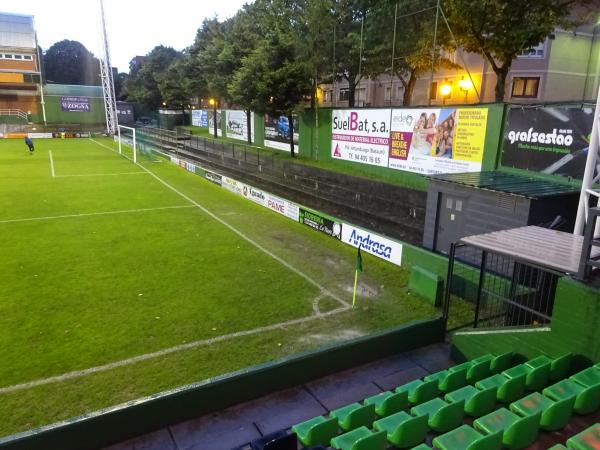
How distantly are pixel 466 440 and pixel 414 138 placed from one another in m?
19.4

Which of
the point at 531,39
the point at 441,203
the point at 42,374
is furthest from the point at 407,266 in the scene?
the point at 531,39

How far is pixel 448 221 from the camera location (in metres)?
14.2

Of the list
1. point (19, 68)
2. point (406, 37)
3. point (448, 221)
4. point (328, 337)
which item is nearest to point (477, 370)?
point (328, 337)

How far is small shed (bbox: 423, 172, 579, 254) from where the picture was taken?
12172 mm

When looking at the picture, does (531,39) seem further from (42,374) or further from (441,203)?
(42,374)

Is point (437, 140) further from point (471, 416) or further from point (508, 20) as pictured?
point (471, 416)

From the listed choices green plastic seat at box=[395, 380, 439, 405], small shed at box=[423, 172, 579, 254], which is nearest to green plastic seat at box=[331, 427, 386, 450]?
green plastic seat at box=[395, 380, 439, 405]

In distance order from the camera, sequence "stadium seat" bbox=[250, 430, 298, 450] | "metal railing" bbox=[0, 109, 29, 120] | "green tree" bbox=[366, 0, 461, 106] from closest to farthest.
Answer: "stadium seat" bbox=[250, 430, 298, 450] < "green tree" bbox=[366, 0, 461, 106] < "metal railing" bbox=[0, 109, 29, 120]

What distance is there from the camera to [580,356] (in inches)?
270

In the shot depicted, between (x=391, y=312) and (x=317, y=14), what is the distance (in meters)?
24.9

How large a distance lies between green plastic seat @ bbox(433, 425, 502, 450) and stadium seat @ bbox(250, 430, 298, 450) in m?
1.84

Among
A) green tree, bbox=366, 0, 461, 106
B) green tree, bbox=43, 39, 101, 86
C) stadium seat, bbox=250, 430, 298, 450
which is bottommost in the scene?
stadium seat, bbox=250, 430, 298, 450

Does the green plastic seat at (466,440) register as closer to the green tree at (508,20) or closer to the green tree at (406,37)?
the green tree at (508,20)

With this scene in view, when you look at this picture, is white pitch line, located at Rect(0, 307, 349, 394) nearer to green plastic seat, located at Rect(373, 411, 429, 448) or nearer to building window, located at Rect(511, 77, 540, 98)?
green plastic seat, located at Rect(373, 411, 429, 448)
